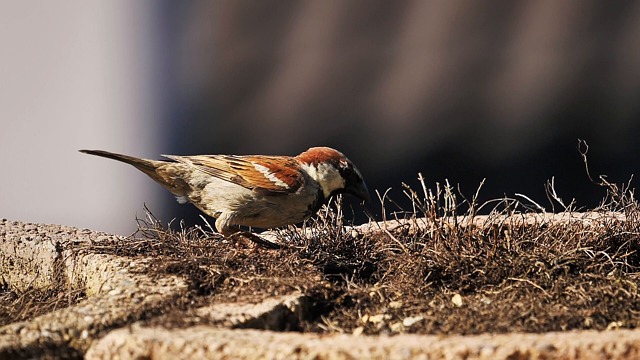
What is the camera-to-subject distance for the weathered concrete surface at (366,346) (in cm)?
238

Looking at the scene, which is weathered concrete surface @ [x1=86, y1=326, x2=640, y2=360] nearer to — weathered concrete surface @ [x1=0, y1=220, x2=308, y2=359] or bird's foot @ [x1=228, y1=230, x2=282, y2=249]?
weathered concrete surface @ [x1=0, y1=220, x2=308, y2=359]

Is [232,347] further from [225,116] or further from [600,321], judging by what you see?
[225,116]

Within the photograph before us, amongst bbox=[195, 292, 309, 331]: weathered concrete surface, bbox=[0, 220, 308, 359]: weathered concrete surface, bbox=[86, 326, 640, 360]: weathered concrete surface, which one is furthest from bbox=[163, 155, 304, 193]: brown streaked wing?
bbox=[86, 326, 640, 360]: weathered concrete surface

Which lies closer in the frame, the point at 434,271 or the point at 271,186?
the point at 434,271

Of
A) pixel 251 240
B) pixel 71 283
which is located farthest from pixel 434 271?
pixel 71 283

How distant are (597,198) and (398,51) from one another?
1.75 m

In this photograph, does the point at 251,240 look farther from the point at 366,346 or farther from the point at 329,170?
the point at 366,346

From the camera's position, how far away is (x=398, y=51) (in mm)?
6445

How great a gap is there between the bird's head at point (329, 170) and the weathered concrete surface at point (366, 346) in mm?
1899

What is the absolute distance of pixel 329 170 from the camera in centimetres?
446

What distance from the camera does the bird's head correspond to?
4.45m

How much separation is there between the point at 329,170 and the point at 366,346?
2079 millimetres

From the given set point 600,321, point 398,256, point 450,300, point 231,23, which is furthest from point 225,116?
point 600,321

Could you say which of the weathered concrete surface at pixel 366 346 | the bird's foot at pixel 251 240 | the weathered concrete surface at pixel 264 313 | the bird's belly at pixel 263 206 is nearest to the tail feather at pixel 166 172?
the bird's belly at pixel 263 206
